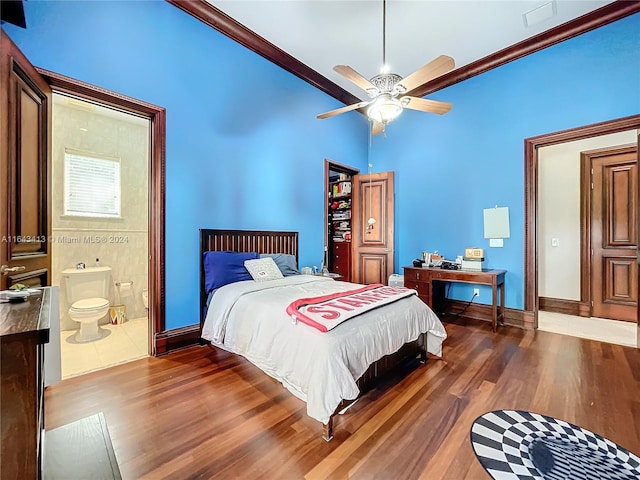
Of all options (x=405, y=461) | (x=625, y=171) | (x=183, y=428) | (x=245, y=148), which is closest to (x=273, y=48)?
(x=245, y=148)

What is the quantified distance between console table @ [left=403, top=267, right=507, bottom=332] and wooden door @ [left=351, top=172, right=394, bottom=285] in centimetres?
51

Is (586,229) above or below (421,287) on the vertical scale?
above

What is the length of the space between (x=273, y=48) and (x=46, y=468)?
4.24m

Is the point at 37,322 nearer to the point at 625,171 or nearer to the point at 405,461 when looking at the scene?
the point at 405,461

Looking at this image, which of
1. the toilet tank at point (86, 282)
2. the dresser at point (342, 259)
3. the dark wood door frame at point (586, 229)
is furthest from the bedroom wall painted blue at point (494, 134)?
the toilet tank at point (86, 282)

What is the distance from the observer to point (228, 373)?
2.40 metres

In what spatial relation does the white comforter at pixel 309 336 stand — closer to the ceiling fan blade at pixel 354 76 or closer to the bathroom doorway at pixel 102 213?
the bathroom doorway at pixel 102 213

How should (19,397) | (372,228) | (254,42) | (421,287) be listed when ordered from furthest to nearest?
1. (372,228)
2. (421,287)
3. (254,42)
4. (19,397)

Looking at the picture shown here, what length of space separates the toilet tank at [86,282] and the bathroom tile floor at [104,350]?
0.42 metres

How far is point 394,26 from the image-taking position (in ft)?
10.7

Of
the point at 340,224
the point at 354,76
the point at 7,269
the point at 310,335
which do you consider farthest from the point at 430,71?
the point at 340,224

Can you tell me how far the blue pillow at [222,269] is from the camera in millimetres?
2934

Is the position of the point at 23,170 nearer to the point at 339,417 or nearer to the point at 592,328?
the point at 339,417

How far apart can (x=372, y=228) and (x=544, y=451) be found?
355 centimetres
